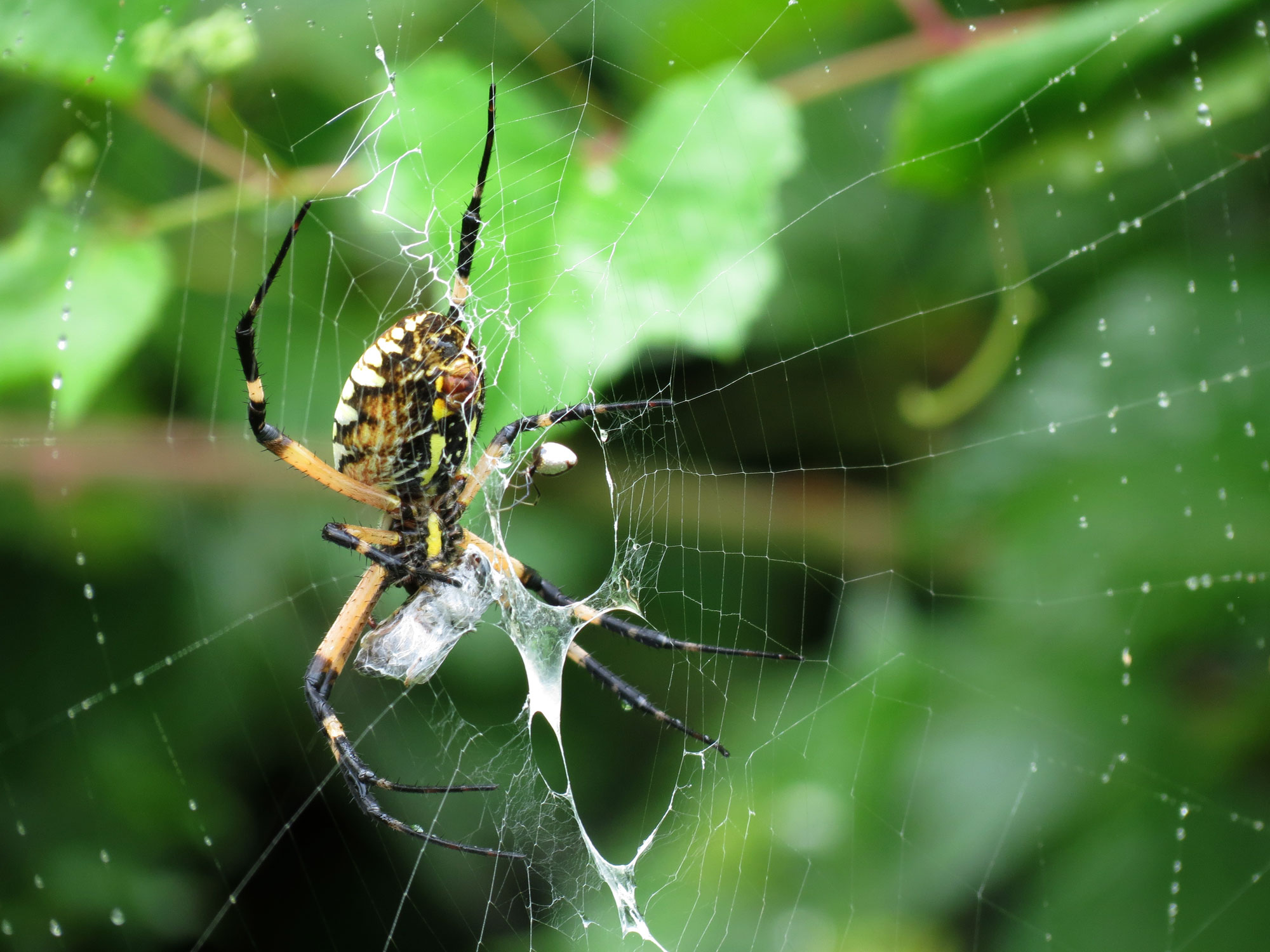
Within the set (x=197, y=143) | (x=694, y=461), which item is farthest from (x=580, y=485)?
(x=197, y=143)

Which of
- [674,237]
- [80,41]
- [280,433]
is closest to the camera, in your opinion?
[674,237]

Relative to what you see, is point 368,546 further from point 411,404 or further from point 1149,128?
point 1149,128

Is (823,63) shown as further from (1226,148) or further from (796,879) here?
(796,879)

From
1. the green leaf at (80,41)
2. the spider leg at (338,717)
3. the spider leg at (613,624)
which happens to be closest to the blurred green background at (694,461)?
the green leaf at (80,41)

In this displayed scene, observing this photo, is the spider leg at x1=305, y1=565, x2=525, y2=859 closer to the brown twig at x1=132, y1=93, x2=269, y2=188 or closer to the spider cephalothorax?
the spider cephalothorax

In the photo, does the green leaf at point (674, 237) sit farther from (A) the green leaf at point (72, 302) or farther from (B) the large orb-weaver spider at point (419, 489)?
(A) the green leaf at point (72, 302)

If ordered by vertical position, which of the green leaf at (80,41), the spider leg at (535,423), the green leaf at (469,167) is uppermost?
the green leaf at (80,41)
